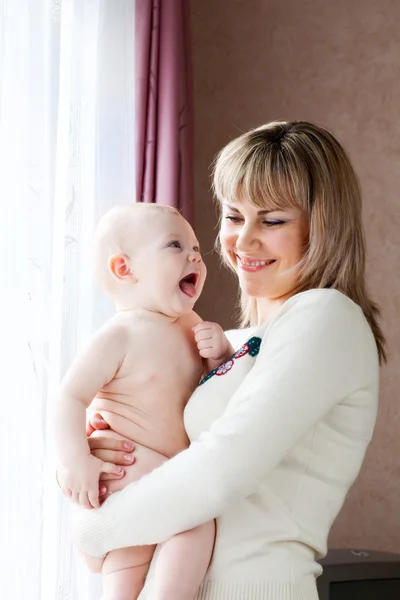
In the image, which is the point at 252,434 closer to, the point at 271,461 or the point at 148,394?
the point at 271,461

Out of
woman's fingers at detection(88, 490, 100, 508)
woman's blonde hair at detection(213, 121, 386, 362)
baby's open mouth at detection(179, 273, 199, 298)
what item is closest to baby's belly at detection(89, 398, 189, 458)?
woman's fingers at detection(88, 490, 100, 508)

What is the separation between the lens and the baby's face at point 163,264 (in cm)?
167

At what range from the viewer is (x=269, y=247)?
1.66 metres

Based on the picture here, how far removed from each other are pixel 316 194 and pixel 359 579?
1.62 metres

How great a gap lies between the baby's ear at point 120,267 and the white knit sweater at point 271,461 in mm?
273

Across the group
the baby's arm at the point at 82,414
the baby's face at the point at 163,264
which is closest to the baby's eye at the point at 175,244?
the baby's face at the point at 163,264

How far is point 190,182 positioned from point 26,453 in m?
1.29

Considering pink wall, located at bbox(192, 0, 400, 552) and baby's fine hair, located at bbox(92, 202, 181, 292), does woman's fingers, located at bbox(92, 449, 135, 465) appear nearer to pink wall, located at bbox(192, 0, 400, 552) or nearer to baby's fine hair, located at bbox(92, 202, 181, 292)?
baby's fine hair, located at bbox(92, 202, 181, 292)

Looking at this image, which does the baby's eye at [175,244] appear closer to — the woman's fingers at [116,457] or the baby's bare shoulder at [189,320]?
the baby's bare shoulder at [189,320]

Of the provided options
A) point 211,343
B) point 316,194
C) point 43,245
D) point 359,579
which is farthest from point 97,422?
point 359,579

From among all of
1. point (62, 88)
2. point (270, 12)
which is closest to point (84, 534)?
point (62, 88)

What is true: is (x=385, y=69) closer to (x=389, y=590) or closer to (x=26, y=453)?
(x=389, y=590)

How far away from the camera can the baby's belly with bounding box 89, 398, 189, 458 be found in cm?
158

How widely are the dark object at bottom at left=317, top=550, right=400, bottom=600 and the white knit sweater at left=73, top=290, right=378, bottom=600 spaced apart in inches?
50.1
